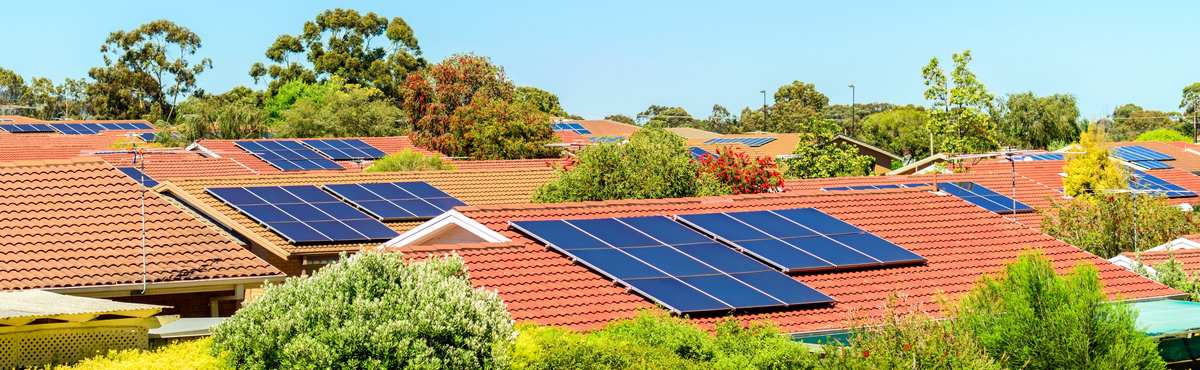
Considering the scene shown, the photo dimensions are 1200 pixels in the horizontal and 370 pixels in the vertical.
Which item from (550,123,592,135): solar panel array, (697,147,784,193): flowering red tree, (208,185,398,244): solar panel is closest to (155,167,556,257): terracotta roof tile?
(208,185,398,244): solar panel

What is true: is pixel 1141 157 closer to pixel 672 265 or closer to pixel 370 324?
pixel 672 265

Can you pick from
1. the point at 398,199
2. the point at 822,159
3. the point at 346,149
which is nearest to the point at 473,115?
the point at 346,149

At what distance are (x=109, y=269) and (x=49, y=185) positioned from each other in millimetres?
2422

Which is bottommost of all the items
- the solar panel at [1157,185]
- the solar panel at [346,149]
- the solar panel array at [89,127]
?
the solar panel at [1157,185]

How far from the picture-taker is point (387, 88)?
113 m

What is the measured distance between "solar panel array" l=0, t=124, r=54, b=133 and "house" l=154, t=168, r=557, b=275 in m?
41.1

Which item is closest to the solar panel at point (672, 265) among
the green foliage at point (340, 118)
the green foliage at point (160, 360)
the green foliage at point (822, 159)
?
the green foliage at point (160, 360)

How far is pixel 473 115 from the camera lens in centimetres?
6788

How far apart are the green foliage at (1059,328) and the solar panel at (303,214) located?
15.9 meters

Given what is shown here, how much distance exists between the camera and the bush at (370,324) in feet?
54.9

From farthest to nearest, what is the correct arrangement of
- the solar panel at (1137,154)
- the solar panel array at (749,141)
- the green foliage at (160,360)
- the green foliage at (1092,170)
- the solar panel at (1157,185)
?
1. the solar panel array at (749,141)
2. the solar panel at (1137,154)
3. the solar panel at (1157,185)
4. the green foliage at (1092,170)
5. the green foliage at (160,360)

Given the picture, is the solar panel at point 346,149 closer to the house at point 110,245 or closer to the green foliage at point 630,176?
the green foliage at point 630,176

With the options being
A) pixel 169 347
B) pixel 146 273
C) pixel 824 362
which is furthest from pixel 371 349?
pixel 146 273

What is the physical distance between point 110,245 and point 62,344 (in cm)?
626
